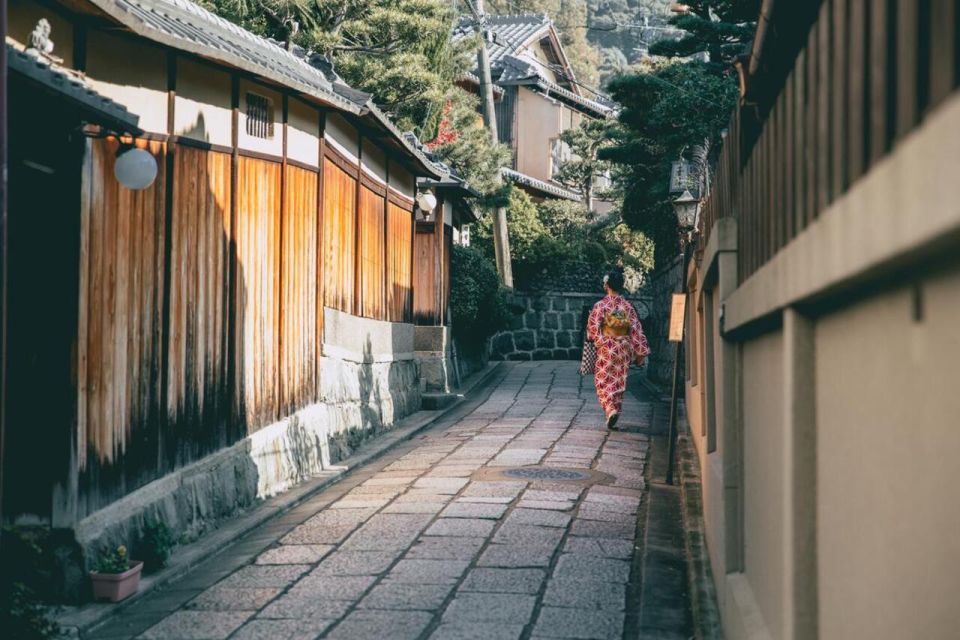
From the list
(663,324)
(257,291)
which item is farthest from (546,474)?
(663,324)

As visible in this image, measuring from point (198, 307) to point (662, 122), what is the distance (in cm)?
1060

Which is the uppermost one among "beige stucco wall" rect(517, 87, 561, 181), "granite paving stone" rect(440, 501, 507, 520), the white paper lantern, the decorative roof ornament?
"beige stucco wall" rect(517, 87, 561, 181)

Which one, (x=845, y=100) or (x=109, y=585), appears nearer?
(x=845, y=100)

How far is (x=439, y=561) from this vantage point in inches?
286

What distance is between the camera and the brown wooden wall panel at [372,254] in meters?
14.1

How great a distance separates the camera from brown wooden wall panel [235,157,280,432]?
940 cm

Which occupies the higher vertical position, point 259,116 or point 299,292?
point 259,116

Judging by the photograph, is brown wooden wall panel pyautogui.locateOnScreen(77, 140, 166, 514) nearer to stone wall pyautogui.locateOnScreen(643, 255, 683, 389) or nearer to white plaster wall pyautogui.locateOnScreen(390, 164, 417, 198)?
white plaster wall pyautogui.locateOnScreen(390, 164, 417, 198)

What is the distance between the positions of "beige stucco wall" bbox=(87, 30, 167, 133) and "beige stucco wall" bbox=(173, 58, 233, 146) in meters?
0.26

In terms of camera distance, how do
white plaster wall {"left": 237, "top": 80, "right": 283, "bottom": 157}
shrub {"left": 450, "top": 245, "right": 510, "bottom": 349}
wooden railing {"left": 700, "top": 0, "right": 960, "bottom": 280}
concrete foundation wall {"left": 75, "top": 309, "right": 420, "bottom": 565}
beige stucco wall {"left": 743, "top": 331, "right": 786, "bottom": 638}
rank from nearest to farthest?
wooden railing {"left": 700, "top": 0, "right": 960, "bottom": 280} < beige stucco wall {"left": 743, "top": 331, "right": 786, "bottom": 638} < concrete foundation wall {"left": 75, "top": 309, "right": 420, "bottom": 565} < white plaster wall {"left": 237, "top": 80, "right": 283, "bottom": 157} < shrub {"left": 450, "top": 245, "right": 510, "bottom": 349}

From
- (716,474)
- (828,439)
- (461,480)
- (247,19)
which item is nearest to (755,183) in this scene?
(828,439)

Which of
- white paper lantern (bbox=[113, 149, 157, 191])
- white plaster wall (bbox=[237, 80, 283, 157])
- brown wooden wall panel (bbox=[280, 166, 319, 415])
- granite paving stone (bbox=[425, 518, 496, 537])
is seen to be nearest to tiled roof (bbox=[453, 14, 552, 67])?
brown wooden wall panel (bbox=[280, 166, 319, 415])

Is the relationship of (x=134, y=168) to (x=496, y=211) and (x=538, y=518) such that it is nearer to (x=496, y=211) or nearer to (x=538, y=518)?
(x=538, y=518)

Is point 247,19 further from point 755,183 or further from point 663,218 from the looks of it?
point 755,183
